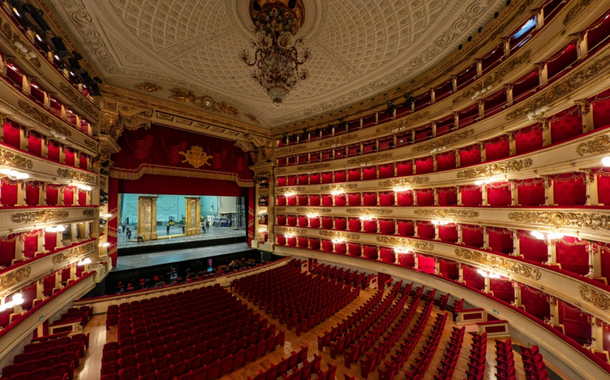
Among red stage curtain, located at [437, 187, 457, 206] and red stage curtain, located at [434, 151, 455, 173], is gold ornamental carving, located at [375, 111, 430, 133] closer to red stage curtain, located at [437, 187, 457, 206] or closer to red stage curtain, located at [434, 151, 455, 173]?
red stage curtain, located at [434, 151, 455, 173]

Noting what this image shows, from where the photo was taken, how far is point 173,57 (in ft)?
33.2

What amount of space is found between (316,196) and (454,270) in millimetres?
9322

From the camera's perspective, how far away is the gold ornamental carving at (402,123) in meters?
11.4

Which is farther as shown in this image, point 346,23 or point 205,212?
point 205,212

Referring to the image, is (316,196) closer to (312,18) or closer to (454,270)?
(454,270)

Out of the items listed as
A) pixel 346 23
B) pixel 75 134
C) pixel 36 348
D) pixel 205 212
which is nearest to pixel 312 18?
pixel 346 23

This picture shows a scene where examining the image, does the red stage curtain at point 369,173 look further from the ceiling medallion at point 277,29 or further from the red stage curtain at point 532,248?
the ceiling medallion at point 277,29

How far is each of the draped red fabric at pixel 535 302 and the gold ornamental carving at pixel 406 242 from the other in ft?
11.2

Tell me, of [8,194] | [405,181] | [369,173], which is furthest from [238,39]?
[405,181]

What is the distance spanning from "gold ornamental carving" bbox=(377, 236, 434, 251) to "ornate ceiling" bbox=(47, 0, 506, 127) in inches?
336

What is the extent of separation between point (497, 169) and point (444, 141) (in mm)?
2880

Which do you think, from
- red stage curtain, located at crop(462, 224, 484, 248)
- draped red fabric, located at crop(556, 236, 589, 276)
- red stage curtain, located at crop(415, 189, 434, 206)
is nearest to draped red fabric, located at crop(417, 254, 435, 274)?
red stage curtain, located at crop(462, 224, 484, 248)

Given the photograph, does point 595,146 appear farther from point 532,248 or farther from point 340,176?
point 340,176

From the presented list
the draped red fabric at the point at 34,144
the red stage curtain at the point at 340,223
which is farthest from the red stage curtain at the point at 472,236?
the draped red fabric at the point at 34,144
